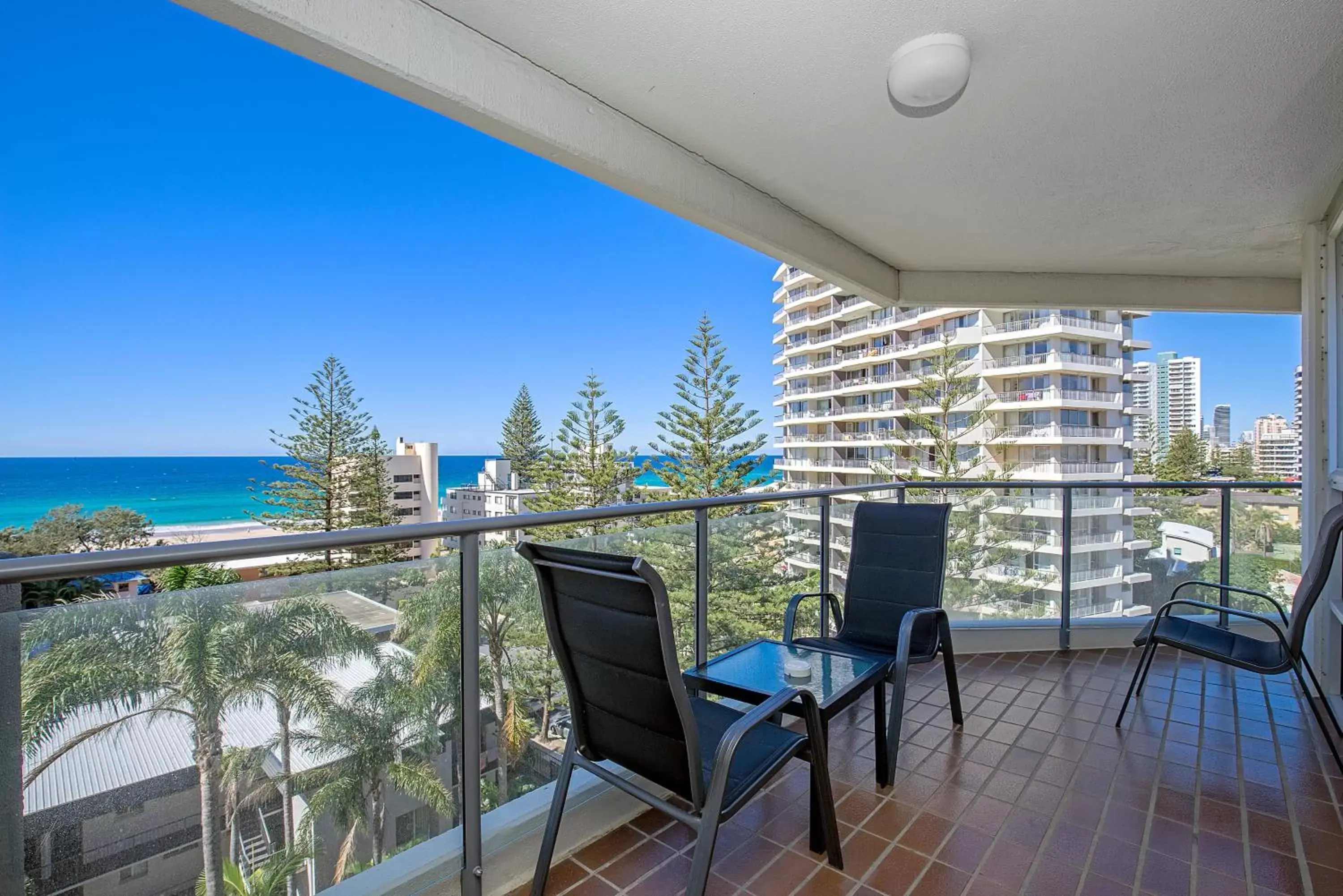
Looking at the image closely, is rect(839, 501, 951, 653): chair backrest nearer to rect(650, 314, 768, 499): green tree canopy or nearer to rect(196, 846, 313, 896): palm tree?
rect(196, 846, 313, 896): palm tree

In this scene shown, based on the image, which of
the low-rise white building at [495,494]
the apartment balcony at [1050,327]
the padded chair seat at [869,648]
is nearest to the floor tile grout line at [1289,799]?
the padded chair seat at [869,648]

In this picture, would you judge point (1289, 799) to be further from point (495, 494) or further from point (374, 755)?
point (495, 494)

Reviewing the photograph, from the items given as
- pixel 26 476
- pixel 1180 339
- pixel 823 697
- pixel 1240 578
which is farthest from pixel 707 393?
pixel 26 476

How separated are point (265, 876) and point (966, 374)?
33.2 metres

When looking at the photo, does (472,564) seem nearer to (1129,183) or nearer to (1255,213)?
(1129,183)

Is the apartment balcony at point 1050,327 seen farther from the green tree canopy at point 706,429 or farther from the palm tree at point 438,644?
the palm tree at point 438,644

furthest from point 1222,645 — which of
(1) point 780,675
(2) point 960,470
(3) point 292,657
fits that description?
(2) point 960,470

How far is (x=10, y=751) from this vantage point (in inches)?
43.3

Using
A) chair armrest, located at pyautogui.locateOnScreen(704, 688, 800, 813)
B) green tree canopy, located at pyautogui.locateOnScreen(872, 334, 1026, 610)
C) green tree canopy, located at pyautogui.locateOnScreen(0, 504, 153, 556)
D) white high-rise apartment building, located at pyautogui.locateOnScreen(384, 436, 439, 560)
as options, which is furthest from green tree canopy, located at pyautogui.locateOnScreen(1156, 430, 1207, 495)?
green tree canopy, located at pyautogui.locateOnScreen(0, 504, 153, 556)

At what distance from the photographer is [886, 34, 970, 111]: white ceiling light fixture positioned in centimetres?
178

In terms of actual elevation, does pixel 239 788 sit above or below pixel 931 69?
below

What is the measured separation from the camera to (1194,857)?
189 cm

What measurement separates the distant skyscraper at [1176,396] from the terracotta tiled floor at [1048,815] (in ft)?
113

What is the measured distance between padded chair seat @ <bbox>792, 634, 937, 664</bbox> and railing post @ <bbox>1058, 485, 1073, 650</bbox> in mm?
1636
